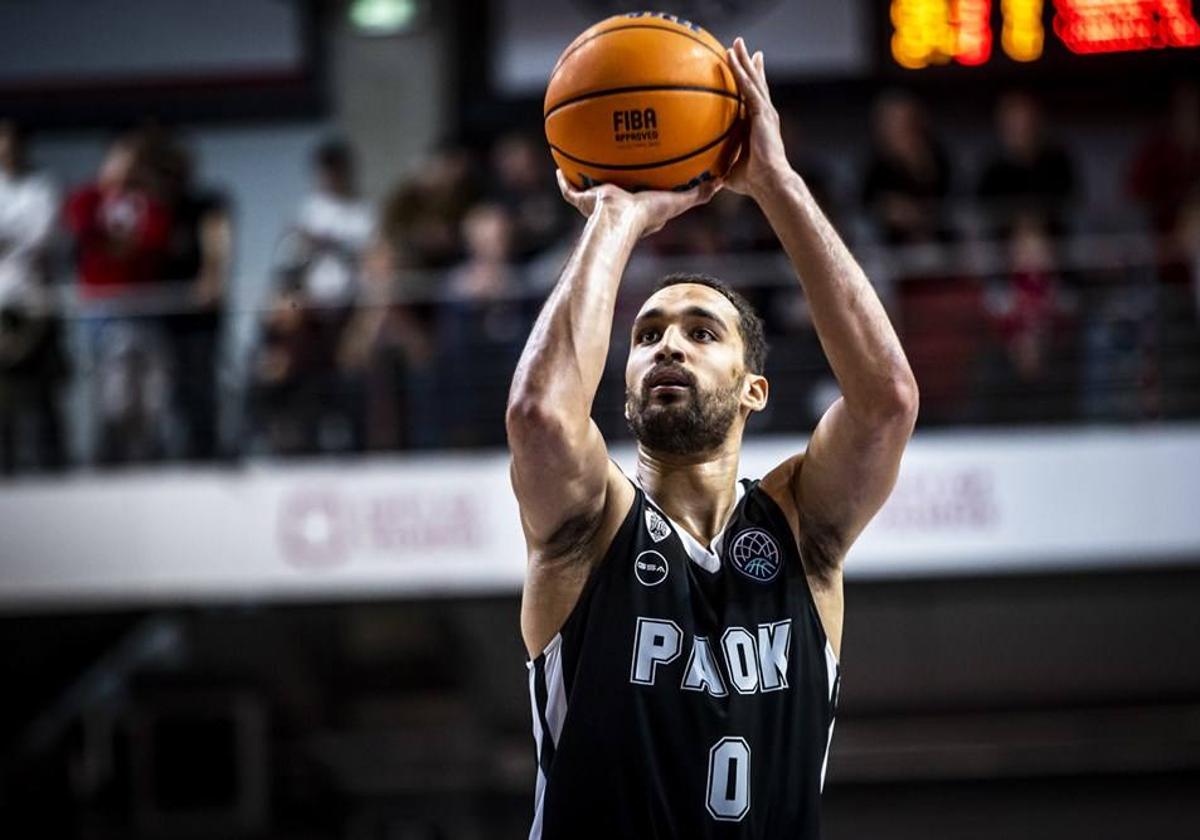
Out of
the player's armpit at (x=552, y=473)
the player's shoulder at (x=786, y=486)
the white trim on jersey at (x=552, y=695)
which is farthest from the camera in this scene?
the player's shoulder at (x=786, y=486)

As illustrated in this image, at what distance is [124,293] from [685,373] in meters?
5.79

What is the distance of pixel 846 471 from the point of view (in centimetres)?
301

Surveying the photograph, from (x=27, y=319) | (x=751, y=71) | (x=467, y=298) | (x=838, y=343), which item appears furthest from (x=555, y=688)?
(x=27, y=319)

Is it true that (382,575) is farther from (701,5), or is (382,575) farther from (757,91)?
(757,91)

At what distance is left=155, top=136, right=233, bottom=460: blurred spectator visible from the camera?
7.98 metres

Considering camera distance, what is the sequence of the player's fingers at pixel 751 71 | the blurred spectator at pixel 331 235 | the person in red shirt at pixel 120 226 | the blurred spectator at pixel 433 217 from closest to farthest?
the player's fingers at pixel 751 71 < the person in red shirt at pixel 120 226 < the blurred spectator at pixel 433 217 < the blurred spectator at pixel 331 235

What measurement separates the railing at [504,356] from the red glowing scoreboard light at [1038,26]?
1.29m

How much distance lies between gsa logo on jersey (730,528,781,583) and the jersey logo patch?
0.40 ft

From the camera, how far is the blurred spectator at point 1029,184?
26.8 feet

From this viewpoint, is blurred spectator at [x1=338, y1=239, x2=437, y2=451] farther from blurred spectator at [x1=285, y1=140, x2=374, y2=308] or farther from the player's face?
the player's face

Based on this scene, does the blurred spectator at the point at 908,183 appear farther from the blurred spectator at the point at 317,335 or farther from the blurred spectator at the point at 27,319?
the blurred spectator at the point at 27,319

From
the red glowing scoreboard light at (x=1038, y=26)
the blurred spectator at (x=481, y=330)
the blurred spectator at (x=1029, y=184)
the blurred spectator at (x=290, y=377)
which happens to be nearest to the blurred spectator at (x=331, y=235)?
the blurred spectator at (x=290, y=377)

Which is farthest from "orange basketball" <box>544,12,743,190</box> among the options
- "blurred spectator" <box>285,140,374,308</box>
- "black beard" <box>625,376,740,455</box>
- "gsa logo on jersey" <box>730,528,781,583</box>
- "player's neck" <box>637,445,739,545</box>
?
"blurred spectator" <box>285,140,374,308</box>

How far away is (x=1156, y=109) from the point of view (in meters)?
10.8
